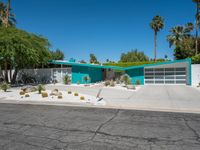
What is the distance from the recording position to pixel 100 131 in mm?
5672

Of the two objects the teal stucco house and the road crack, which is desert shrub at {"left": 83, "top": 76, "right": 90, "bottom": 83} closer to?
the teal stucco house

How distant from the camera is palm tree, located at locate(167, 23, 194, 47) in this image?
41938 mm

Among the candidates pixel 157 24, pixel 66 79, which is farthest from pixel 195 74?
pixel 157 24

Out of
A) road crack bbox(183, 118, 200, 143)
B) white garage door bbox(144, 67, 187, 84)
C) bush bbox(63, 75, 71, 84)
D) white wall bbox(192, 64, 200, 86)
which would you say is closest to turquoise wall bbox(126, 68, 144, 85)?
white garage door bbox(144, 67, 187, 84)

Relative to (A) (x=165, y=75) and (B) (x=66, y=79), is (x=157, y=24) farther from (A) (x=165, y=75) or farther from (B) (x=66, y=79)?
(B) (x=66, y=79)

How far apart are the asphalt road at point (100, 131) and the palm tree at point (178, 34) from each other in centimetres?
3934

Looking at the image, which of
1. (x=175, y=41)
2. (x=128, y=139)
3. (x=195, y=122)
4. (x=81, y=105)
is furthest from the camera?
(x=175, y=41)

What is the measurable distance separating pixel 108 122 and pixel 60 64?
21.1 meters

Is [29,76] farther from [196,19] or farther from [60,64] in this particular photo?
[196,19]

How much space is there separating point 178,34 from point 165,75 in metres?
23.6

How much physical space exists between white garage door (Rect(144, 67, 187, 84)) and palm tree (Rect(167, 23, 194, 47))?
68.4 feet

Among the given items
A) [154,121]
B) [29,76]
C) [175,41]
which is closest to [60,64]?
[29,76]

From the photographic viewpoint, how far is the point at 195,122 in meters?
6.66

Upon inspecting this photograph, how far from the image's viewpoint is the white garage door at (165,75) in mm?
23453
